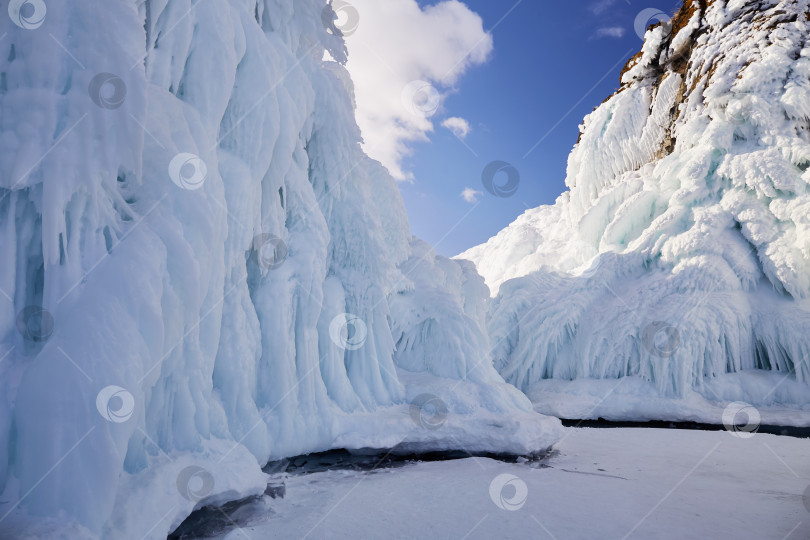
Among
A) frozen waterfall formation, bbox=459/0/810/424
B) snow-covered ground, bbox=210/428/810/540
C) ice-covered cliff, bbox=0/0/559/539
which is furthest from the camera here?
frozen waterfall formation, bbox=459/0/810/424

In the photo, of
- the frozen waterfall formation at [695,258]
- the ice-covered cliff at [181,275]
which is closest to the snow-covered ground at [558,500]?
the ice-covered cliff at [181,275]

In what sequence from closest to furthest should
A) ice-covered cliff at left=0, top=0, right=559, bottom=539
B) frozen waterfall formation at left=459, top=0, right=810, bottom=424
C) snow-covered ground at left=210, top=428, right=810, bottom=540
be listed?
ice-covered cliff at left=0, top=0, right=559, bottom=539, snow-covered ground at left=210, top=428, right=810, bottom=540, frozen waterfall formation at left=459, top=0, right=810, bottom=424

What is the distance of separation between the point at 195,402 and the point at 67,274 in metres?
1.96

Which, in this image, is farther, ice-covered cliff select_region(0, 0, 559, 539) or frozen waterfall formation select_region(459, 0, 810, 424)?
frozen waterfall formation select_region(459, 0, 810, 424)

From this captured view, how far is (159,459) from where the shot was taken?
13.5ft

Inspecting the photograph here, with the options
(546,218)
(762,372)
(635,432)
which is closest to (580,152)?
(546,218)

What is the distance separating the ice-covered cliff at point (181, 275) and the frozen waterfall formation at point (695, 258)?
8.28 meters

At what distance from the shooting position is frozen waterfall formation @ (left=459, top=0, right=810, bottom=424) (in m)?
14.2

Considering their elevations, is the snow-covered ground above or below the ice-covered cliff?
below

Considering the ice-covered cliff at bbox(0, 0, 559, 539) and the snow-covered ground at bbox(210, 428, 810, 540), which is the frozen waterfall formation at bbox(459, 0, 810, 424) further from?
the ice-covered cliff at bbox(0, 0, 559, 539)

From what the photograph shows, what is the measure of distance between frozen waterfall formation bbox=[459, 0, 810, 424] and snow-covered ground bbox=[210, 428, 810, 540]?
21.4 ft

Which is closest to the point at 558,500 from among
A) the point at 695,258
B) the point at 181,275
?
the point at 181,275

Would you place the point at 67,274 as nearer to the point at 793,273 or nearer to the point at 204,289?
the point at 204,289

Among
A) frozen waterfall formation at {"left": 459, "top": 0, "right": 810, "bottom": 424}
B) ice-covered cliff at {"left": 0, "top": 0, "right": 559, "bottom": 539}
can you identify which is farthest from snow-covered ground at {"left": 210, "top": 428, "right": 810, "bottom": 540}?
frozen waterfall formation at {"left": 459, "top": 0, "right": 810, "bottom": 424}
